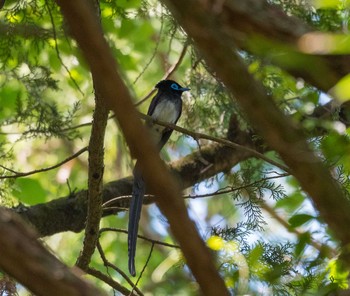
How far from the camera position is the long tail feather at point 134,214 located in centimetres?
335

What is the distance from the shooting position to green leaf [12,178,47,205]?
4438 mm

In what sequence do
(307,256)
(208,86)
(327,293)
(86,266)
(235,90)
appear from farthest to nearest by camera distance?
(208,86), (86,266), (307,256), (327,293), (235,90)

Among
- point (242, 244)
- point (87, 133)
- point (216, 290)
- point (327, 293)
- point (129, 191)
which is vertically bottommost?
point (216, 290)

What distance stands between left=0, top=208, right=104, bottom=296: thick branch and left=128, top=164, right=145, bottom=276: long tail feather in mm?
2025

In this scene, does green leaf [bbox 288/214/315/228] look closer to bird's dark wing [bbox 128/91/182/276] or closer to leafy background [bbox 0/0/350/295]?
leafy background [bbox 0/0/350/295]

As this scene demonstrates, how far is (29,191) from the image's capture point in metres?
4.50

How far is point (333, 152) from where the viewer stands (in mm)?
1632

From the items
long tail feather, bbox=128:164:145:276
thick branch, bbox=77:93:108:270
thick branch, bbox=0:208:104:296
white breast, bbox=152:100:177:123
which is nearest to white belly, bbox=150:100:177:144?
white breast, bbox=152:100:177:123

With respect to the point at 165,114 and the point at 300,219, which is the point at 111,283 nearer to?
the point at 300,219

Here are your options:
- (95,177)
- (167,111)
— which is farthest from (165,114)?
(95,177)

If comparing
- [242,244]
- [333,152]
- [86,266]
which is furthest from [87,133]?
[333,152]

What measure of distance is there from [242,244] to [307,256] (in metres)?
0.31

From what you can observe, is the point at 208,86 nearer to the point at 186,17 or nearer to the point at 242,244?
the point at 242,244

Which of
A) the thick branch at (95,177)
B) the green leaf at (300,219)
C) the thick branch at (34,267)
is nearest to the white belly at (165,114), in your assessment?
the thick branch at (95,177)
